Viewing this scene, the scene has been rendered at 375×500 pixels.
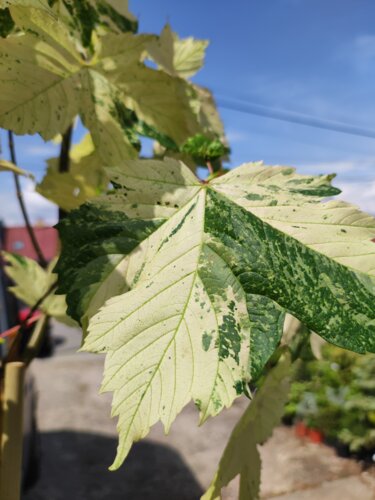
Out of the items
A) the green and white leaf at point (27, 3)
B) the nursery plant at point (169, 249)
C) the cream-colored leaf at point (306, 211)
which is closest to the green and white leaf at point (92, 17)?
the nursery plant at point (169, 249)

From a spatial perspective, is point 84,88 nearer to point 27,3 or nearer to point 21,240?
point 27,3

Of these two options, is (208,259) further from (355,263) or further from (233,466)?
(233,466)

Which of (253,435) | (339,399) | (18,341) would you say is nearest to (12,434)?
(18,341)

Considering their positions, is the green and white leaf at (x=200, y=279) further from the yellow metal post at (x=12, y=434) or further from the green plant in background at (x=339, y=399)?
the green plant in background at (x=339, y=399)

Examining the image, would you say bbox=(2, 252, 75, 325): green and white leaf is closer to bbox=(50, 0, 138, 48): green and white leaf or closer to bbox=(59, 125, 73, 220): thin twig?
bbox=(59, 125, 73, 220): thin twig

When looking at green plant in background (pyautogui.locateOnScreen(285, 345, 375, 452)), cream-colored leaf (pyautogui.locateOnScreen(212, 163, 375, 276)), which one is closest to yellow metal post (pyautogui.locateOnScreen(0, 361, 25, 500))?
cream-colored leaf (pyautogui.locateOnScreen(212, 163, 375, 276))

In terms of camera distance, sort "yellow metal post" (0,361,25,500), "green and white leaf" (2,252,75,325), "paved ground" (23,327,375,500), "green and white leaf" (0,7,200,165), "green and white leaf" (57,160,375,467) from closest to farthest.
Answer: "green and white leaf" (57,160,375,467)
"green and white leaf" (0,7,200,165)
"yellow metal post" (0,361,25,500)
"green and white leaf" (2,252,75,325)
"paved ground" (23,327,375,500)
